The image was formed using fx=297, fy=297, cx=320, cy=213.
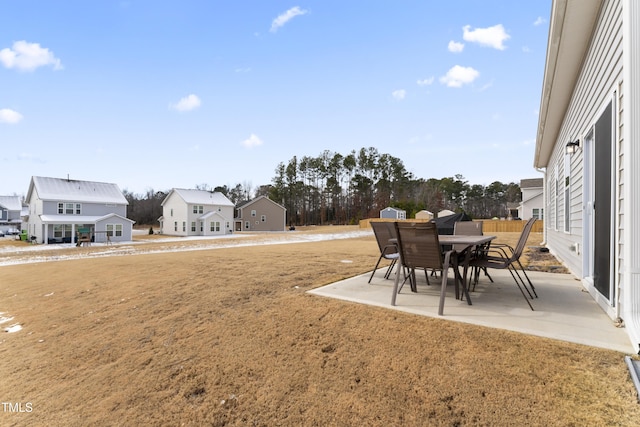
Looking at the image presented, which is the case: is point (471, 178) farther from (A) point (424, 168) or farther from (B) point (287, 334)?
(B) point (287, 334)

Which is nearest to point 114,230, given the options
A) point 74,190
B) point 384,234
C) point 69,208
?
point 69,208

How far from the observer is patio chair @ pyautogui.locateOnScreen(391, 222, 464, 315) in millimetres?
3344

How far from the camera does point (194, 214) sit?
30.5 metres

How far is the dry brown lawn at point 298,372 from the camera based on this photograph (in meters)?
1.80

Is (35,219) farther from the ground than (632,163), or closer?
closer

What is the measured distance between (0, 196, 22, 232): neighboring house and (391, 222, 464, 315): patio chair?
52085mm

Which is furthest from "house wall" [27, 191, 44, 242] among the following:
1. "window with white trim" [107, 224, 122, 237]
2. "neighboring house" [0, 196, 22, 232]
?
"neighboring house" [0, 196, 22, 232]

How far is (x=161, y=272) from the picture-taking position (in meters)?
6.70

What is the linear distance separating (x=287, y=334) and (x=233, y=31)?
14604 mm

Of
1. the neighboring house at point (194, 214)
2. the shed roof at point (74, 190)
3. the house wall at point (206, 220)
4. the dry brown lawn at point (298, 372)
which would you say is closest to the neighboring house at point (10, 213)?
the shed roof at point (74, 190)

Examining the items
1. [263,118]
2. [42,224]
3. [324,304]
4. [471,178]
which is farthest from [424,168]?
[324,304]

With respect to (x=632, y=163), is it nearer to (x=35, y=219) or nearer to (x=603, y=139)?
(x=603, y=139)

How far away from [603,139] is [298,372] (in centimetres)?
392

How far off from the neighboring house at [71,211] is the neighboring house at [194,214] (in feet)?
18.0
